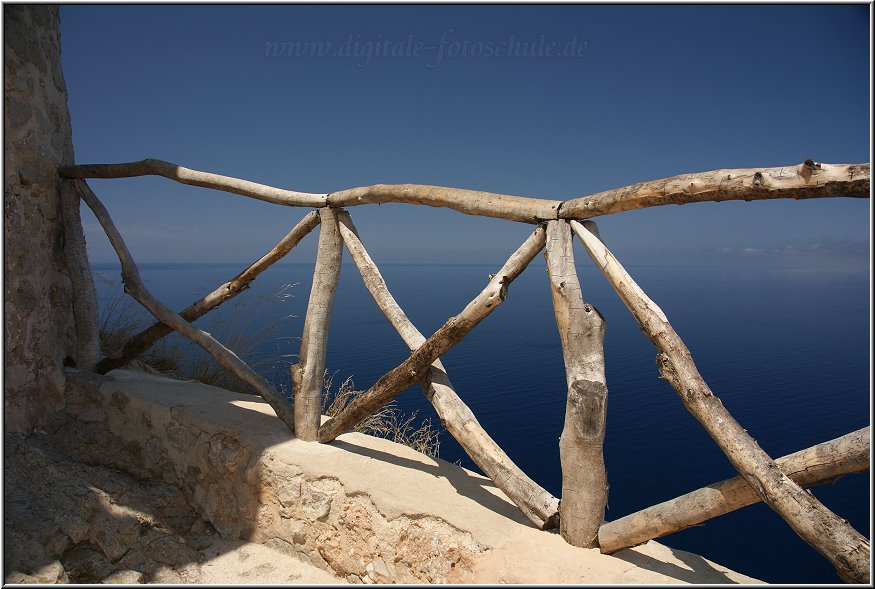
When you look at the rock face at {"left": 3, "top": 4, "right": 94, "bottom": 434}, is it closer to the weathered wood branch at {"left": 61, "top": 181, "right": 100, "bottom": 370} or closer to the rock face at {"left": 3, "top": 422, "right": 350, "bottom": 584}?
the weathered wood branch at {"left": 61, "top": 181, "right": 100, "bottom": 370}

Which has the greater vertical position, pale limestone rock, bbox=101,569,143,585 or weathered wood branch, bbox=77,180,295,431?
weathered wood branch, bbox=77,180,295,431

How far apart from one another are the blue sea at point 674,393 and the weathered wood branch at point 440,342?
0.22 m

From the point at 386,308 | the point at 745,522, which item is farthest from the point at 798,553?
the point at 386,308

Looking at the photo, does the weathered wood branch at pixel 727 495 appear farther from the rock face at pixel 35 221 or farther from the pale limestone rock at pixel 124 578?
the rock face at pixel 35 221

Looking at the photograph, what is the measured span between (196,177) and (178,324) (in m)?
1.13

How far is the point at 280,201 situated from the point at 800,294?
1983 cm

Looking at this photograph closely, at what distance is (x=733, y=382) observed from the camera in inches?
311

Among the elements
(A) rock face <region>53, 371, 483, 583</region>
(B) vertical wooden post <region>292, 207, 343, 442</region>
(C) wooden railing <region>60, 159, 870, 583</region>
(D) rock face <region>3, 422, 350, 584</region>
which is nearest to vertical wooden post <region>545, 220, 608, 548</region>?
(C) wooden railing <region>60, 159, 870, 583</region>

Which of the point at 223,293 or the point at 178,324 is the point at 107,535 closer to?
the point at 178,324

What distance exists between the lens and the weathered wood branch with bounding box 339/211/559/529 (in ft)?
8.15

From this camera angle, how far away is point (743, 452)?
1893 mm

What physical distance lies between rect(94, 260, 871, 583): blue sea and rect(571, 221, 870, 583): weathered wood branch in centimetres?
15

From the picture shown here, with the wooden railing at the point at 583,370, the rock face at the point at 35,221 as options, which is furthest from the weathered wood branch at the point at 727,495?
the rock face at the point at 35,221

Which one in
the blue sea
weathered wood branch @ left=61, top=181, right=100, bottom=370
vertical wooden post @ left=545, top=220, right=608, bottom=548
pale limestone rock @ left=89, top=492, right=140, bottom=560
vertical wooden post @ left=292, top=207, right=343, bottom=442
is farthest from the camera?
the blue sea
